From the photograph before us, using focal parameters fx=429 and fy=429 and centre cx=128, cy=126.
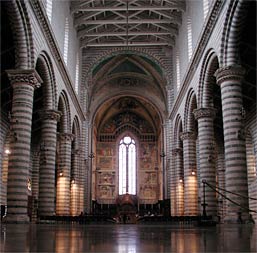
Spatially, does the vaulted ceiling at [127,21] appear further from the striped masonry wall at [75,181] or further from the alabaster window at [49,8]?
the striped masonry wall at [75,181]

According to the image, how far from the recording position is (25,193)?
60.1ft

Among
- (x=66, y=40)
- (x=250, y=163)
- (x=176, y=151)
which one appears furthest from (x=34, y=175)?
(x=250, y=163)

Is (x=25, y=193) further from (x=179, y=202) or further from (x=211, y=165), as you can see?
(x=179, y=202)

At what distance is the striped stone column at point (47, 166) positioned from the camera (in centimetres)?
2422

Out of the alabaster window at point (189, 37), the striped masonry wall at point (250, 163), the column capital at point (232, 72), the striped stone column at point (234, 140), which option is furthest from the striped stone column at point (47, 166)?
the striped masonry wall at point (250, 163)

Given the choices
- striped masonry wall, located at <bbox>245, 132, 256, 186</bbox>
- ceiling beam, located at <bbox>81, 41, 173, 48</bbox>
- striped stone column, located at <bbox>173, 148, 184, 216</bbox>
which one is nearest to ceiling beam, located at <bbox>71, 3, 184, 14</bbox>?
ceiling beam, located at <bbox>81, 41, 173, 48</bbox>

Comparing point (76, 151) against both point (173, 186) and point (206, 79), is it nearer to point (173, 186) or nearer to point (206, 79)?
point (173, 186)

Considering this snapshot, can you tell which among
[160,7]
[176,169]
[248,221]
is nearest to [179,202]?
[176,169]

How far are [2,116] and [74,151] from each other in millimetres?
9052

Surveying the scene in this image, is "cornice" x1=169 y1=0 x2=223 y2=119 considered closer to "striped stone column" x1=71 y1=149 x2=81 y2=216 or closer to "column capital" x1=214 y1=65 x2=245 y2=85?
"column capital" x1=214 y1=65 x2=245 y2=85

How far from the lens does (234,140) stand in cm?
1834

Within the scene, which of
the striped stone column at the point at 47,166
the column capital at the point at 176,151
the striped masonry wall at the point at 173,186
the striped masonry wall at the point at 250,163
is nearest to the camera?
the striped stone column at the point at 47,166

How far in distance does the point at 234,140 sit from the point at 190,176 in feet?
38.8

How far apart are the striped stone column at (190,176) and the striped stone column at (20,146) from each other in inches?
551
